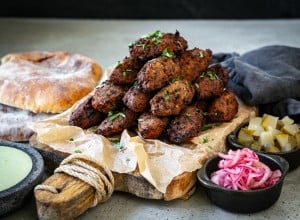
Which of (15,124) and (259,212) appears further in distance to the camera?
(15,124)

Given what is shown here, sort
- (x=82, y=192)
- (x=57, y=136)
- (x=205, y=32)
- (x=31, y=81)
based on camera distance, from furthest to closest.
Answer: (x=205, y=32)
(x=31, y=81)
(x=57, y=136)
(x=82, y=192)

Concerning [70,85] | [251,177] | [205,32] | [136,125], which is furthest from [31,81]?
[205,32]

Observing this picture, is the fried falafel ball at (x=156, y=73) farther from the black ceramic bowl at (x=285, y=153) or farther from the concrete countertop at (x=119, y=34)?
the concrete countertop at (x=119, y=34)

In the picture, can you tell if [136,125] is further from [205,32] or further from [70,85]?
[205,32]

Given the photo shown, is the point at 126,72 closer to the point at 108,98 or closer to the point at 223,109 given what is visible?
the point at 108,98

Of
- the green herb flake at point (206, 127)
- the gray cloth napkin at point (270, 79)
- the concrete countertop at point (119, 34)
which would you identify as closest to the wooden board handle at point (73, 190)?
the green herb flake at point (206, 127)
